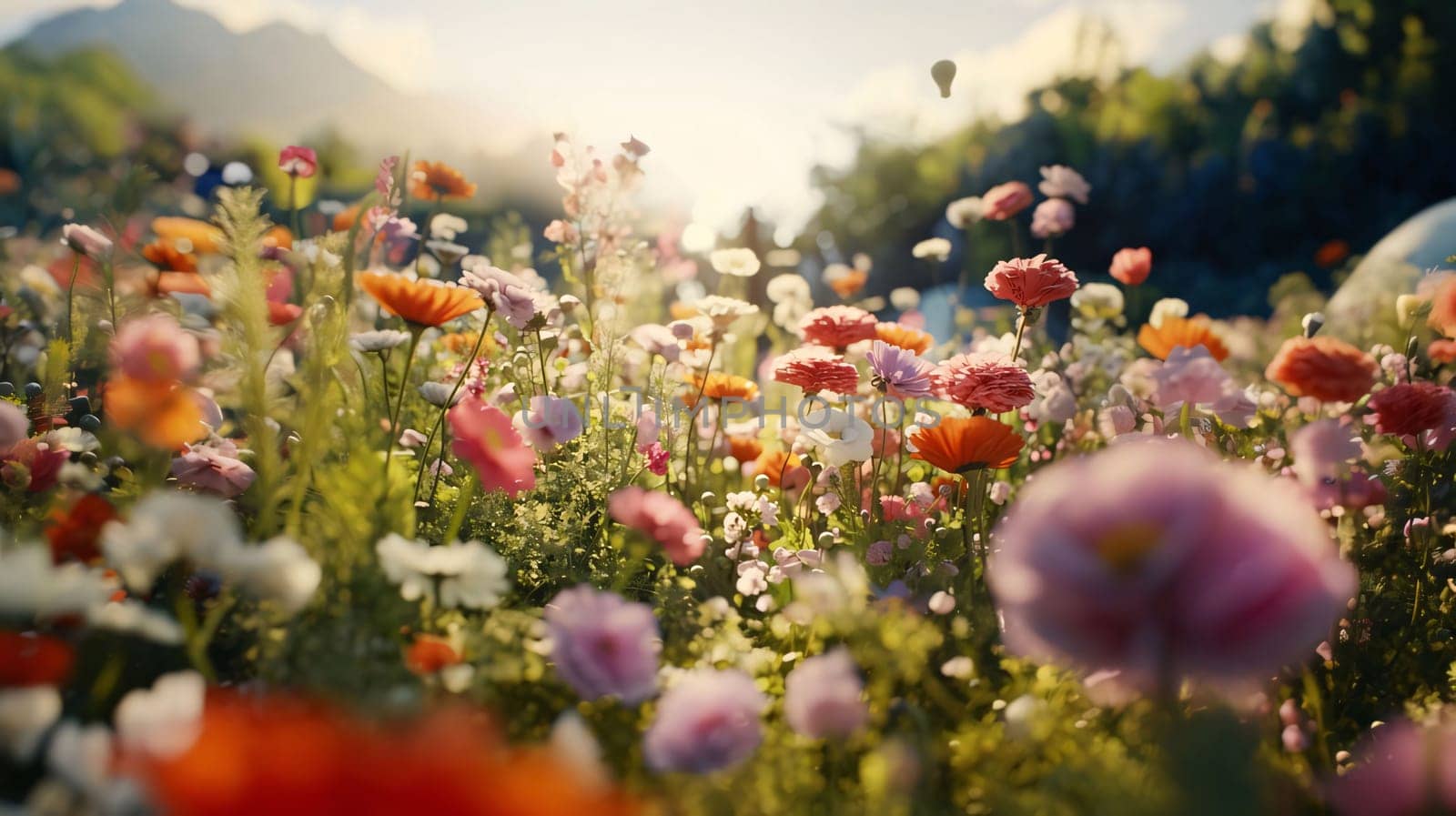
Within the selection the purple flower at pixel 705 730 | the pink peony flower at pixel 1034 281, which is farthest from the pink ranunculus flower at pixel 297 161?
the purple flower at pixel 705 730

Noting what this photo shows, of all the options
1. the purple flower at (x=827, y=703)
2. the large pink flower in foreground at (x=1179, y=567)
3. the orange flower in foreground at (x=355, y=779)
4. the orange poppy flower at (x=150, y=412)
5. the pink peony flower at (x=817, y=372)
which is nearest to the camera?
the orange flower in foreground at (x=355, y=779)

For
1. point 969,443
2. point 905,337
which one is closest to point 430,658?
point 969,443

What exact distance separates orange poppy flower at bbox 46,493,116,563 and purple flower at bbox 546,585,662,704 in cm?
62

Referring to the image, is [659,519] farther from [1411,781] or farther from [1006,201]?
[1006,201]

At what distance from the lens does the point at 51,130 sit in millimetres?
12570

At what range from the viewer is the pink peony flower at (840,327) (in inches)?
78.2

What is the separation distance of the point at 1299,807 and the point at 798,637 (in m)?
0.75

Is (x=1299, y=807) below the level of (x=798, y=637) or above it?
above

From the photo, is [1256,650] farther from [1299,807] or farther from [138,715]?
[138,715]

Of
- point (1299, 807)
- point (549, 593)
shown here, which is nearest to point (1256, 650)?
point (1299, 807)

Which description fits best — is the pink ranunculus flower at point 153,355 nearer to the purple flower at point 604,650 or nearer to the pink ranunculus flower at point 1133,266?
the purple flower at point 604,650

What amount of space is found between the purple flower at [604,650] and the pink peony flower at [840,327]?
3.86ft

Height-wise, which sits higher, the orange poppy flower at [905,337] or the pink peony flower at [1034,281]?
the pink peony flower at [1034,281]

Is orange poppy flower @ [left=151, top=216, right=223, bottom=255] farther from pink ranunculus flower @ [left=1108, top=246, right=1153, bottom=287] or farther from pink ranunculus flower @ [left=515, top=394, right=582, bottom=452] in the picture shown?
pink ranunculus flower @ [left=1108, top=246, right=1153, bottom=287]
